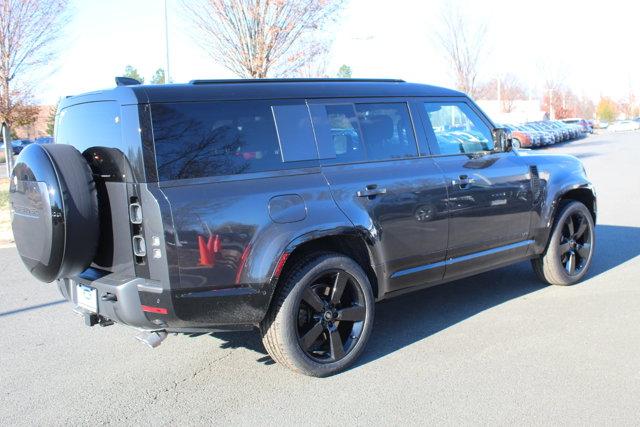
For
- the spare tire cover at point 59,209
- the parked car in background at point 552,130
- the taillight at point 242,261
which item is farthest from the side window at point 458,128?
the parked car in background at point 552,130

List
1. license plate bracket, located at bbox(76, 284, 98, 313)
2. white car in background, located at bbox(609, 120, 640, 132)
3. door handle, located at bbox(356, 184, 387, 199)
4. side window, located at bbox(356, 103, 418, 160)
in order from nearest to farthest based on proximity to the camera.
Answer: license plate bracket, located at bbox(76, 284, 98, 313)
door handle, located at bbox(356, 184, 387, 199)
side window, located at bbox(356, 103, 418, 160)
white car in background, located at bbox(609, 120, 640, 132)

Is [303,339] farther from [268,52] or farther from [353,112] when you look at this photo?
[268,52]

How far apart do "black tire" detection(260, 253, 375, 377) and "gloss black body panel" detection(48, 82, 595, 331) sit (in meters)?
0.16

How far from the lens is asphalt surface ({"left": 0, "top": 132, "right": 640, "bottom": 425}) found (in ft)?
12.1

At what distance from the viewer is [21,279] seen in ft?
24.2

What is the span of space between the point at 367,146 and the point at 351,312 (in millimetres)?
1230

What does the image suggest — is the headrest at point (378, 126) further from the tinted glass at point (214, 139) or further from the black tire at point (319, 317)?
the black tire at point (319, 317)

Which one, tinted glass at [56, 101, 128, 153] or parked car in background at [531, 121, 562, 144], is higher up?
tinted glass at [56, 101, 128, 153]

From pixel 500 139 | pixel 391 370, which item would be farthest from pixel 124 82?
pixel 500 139

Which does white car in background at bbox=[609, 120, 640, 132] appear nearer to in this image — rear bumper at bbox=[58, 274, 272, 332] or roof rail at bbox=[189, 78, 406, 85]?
roof rail at bbox=[189, 78, 406, 85]

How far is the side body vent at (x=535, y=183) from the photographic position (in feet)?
18.7

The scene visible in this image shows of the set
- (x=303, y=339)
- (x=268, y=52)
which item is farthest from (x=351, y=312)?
(x=268, y=52)

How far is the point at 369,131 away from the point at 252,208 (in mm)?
1314

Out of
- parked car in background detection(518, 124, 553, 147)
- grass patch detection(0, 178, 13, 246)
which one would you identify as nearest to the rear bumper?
grass patch detection(0, 178, 13, 246)
